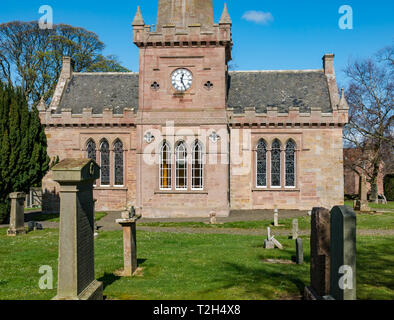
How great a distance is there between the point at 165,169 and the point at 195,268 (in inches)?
553

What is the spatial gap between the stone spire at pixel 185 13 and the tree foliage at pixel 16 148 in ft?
32.7

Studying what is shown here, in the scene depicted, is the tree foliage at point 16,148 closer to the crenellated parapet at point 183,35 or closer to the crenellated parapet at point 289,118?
the crenellated parapet at point 183,35

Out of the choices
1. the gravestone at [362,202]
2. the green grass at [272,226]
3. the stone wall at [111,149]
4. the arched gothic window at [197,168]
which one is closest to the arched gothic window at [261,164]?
the arched gothic window at [197,168]

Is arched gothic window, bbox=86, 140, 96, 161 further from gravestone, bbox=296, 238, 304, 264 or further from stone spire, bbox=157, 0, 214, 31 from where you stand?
gravestone, bbox=296, 238, 304, 264

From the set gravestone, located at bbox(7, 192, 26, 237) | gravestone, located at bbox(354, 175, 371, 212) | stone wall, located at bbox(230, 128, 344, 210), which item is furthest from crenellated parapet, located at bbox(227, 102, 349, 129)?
gravestone, located at bbox(7, 192, 26, 237)

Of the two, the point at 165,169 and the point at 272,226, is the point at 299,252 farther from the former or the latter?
the point at 165,169

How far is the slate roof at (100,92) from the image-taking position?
29500mm

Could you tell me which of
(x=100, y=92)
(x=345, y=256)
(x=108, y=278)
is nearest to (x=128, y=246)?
(x=108, y=278)

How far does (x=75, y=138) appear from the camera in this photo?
Result: 92.2 ft

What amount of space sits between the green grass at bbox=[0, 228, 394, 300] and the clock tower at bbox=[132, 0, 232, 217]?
→ 24.3 ft

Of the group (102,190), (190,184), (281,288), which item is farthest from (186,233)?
(102,190)

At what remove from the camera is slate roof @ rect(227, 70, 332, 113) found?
Answer: 94.6ft
